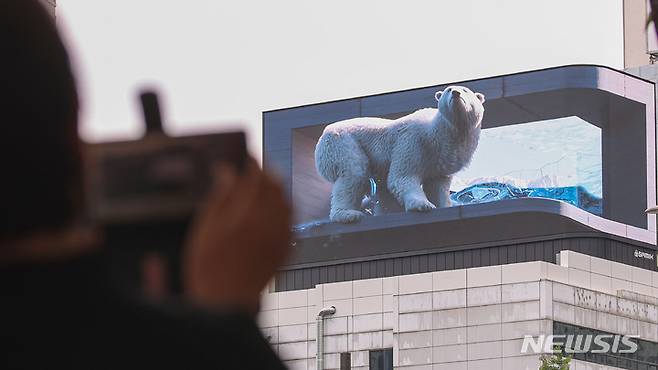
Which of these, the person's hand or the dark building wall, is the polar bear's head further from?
the person's hand

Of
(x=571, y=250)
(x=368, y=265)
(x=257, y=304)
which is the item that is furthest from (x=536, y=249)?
(x=257, y=304)

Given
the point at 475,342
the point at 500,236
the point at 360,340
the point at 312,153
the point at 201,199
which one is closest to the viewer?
the point at 201,199

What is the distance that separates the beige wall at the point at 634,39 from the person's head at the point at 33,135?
106m

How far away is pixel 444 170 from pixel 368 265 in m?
5.85

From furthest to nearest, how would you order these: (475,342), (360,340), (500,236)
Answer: (500,236) → (360,340) → (475,342)

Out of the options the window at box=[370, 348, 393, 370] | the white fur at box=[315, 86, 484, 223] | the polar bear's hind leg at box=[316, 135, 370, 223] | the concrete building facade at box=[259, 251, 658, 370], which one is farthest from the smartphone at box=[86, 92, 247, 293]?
the polar bear's hind leg at box=[316, 135, 370, 223]

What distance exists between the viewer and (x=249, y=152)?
1835 mm

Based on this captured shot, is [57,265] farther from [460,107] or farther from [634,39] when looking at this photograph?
[634,39]

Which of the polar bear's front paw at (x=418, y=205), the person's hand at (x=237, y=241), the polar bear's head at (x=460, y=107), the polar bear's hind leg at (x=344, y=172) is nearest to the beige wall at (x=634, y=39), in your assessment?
the polar bear's head at (x=460, y=107)

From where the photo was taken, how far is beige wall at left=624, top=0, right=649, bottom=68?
106500 mm

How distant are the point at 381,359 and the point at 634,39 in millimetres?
35080

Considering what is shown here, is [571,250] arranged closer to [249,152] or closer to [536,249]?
[536,249]


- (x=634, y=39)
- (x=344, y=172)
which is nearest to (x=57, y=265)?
(x=344, y=172)

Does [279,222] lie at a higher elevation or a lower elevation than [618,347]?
higher
